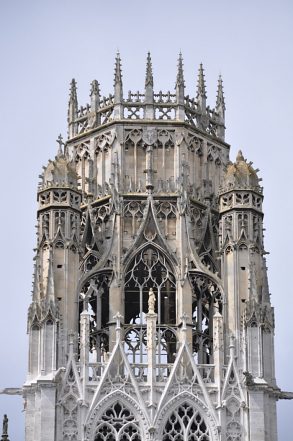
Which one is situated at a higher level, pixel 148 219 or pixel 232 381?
pixel 148 219

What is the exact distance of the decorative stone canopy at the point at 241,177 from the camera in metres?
75.6

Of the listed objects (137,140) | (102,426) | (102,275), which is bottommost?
(102,426)

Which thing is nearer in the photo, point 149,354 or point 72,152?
point 149,354

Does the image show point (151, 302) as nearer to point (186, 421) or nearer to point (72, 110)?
point (186, 421)

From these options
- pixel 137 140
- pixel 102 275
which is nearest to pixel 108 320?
pixel 102 275

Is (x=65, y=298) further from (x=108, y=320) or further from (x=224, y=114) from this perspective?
(x=224, y=114)

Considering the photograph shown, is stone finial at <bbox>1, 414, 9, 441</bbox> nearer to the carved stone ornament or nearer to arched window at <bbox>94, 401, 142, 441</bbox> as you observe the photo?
arched window at <bbox>94, 401, 142, 441</bbox>

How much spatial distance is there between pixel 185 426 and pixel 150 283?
20.0ft

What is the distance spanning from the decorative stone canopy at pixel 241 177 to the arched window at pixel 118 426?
8.79 metres

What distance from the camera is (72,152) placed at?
78938 mm

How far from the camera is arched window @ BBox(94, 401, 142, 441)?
71500mm

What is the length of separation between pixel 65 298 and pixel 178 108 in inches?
339

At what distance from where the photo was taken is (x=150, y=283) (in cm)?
7588

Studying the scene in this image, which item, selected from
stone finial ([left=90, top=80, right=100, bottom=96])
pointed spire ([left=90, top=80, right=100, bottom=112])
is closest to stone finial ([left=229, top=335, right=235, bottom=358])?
pointed spire ([left=90, top=80, right=100, bottom=112])
